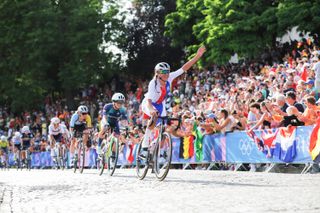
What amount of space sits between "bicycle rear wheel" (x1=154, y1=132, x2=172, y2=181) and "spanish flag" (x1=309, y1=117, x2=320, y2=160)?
3.65 metres

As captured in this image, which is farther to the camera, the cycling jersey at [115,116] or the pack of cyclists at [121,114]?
the cycling jersey at [115,116]

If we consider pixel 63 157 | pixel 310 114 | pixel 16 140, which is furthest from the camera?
pixel 16 140

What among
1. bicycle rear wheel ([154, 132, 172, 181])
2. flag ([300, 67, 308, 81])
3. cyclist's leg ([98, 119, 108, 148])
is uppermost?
flag ([300, 67, 308, 81])

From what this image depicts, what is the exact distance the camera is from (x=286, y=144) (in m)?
18.8

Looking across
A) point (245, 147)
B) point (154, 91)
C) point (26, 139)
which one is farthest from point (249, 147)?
point (26, 139)

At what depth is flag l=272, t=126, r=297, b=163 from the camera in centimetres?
1848

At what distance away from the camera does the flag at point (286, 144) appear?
1848 centimetres

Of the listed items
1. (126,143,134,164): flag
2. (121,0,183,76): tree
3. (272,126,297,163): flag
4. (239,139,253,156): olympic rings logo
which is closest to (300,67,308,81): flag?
(239,139,253,156): olympic rings logo

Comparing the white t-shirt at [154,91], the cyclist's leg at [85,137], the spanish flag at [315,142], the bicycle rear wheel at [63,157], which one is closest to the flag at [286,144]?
the spanish flag at [315,142]

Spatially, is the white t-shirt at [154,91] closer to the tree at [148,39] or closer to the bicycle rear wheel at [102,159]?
the bicycle rear wheel at [102,159]

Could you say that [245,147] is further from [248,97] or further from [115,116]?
[248,97]

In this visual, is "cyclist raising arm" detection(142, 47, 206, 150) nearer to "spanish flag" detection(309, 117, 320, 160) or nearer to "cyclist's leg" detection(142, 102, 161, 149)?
"cyclist's leg" detection(142, 102, 161, 149)

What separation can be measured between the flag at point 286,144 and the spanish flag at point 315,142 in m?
0.93

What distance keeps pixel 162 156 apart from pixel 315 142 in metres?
3.77
